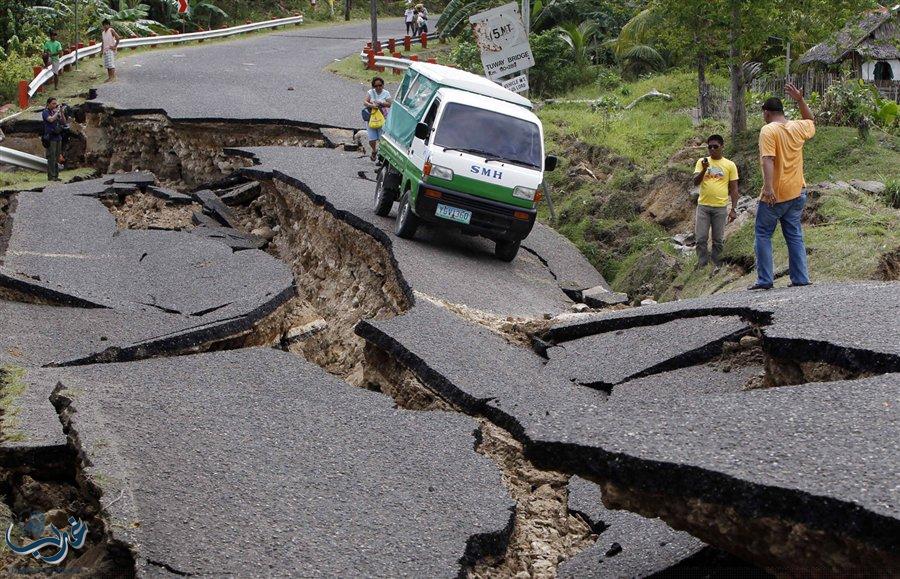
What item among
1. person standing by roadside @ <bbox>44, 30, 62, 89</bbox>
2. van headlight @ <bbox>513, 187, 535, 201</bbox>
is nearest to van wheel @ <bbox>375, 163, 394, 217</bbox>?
van headlight @ <bbox>513, 187, 535, 201</bbox>

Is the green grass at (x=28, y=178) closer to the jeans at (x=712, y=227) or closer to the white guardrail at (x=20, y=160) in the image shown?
the white guardrail at (x=20, y=160)

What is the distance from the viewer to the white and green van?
1463cm

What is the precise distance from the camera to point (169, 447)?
7414 mm

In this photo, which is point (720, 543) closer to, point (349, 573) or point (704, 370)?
point (349, 573)

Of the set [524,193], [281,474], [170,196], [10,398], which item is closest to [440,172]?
[524,193]

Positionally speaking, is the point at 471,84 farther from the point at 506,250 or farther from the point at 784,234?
the point at 784,234

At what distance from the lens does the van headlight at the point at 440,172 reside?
14531 mm

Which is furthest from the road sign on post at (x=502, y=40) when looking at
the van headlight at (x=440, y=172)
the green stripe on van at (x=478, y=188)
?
the van headlight at (x=440, y=172)

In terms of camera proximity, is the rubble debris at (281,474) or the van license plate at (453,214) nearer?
the rubble debris at (281,474)

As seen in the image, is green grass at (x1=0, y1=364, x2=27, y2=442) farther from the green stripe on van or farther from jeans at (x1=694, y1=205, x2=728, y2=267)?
jeans at (x1=694, y1=205, x2=728, y2=267)

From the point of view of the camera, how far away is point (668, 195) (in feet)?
59.2

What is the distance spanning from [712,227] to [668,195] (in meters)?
3.97

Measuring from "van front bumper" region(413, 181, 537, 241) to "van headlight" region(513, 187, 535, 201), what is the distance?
166 mm

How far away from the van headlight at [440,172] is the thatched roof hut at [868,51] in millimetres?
9653
